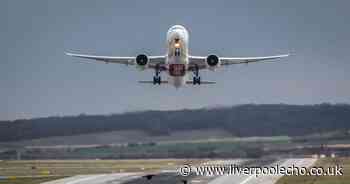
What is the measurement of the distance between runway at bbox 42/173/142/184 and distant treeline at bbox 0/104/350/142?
17293 mm

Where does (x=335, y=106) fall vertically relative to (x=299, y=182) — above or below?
above

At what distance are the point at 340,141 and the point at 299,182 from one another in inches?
1424

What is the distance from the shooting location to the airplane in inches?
3826

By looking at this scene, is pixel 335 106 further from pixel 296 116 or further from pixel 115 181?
pixel 115 181

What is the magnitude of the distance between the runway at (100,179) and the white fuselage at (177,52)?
46.1 feet

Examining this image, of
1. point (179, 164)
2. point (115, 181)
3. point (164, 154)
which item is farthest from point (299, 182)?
point (164, 154)

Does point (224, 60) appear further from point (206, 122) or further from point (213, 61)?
point (206, 122)

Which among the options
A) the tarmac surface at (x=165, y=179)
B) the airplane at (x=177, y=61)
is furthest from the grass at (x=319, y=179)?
the airplane at (x=177, y=61)

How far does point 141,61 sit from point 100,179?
632 inches

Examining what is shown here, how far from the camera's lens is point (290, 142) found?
135125 millimetres

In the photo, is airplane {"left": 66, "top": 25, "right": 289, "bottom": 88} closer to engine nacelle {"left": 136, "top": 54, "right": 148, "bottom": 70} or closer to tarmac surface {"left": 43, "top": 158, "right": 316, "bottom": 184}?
engine nacelle {"left": 136, "top": 54, "right": 148, "bottom": 70}

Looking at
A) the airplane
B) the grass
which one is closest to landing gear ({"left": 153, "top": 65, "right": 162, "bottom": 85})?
the airplane

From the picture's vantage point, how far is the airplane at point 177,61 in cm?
9719

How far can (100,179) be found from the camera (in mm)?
108312
